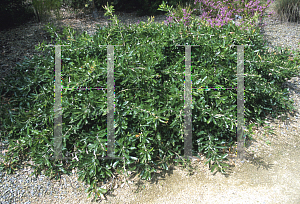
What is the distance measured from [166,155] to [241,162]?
86 cm

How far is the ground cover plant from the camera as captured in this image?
219 cm

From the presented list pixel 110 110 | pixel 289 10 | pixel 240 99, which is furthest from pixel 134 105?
pixel 289 10

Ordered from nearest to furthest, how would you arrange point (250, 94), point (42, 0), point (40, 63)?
point (250, 94) → point (40, 63) → point (42, 0)

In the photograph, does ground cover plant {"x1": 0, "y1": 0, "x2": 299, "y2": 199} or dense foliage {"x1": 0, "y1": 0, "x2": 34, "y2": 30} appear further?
dense foliage {"x1": 0, "y1": 0, "x2": 34, "y2": 30}

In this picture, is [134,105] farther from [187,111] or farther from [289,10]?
[289,10]

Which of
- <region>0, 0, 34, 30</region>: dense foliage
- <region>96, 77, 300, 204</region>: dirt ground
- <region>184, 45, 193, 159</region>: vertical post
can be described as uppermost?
<region>0, 0, 34, 30</region>: dense foliage

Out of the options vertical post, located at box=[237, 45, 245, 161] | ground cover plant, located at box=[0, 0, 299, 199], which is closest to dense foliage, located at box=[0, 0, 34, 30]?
ground cover plant, located at box=[0, 0, 299, 199]

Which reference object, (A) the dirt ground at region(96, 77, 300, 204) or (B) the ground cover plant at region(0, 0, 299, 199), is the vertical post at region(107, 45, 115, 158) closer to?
(B) the ground cover plant at region(0, 0, 299, 199)

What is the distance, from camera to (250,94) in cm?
274

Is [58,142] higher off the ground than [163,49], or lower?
lower

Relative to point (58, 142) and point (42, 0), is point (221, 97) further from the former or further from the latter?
point (42, 0)

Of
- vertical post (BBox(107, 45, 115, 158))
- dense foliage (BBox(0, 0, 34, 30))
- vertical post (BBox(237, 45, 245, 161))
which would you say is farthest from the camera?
dense foliage (BBox(0, 0, 34, 30))

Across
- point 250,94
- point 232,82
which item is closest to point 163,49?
point 232,82

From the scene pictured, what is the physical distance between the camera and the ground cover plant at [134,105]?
219 cm
